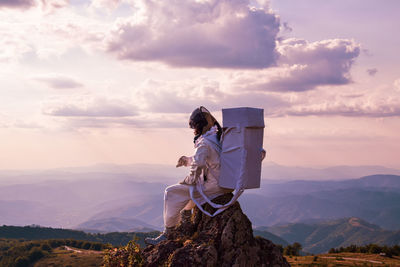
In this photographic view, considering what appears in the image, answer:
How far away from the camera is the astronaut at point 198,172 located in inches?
545

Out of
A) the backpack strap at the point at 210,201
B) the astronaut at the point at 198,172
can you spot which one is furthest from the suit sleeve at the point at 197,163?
the backpack strap at the point at 210,201

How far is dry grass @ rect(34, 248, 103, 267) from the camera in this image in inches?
1929

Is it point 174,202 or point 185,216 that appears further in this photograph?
point 185,216

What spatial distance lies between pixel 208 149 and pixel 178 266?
3567 mm

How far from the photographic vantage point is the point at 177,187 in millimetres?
14078

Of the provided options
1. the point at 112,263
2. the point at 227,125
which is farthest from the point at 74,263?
the point at 227,125

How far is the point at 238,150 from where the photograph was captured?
540 inches

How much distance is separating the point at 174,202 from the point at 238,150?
2.66 m

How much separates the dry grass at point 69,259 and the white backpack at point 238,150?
32500mm

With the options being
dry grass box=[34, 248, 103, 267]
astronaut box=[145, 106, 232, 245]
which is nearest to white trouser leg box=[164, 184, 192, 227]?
astronaut box=[145, 106, 232, 245]

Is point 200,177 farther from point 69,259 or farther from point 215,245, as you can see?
point 69,259

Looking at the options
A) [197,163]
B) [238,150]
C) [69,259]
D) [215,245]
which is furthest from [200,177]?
[69,259]

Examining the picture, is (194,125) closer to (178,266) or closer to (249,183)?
(249,183)

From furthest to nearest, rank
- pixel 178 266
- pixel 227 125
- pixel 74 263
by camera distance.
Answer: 1. pixel 74 263
2. pixel 227 125
3. pixel 178 266
